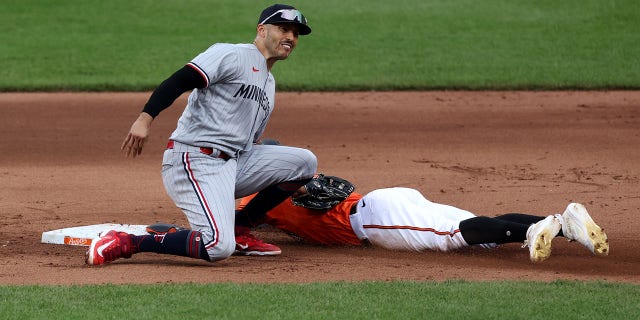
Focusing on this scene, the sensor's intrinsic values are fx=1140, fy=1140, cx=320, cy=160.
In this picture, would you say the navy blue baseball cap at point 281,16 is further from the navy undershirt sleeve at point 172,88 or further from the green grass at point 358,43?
the green grass at point 358,43

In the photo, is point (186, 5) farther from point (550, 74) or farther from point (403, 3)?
point (550, 74)

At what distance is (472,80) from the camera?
13.3 metres

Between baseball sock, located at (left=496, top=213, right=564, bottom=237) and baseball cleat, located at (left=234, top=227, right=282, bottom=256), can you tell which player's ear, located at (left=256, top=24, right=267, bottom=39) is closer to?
baseball cleat, located at (left=234, top=227, right=282, bottom=256)

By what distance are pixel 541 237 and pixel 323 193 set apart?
1329mm

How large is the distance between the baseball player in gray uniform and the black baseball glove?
76 mm

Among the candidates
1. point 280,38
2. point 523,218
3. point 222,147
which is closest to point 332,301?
point 222,147

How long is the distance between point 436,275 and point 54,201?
3323 millimetres

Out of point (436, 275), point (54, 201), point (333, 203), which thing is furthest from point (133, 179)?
point (436, 275)

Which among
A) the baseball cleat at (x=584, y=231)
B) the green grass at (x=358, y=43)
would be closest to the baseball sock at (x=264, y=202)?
the baseball cleat at (x=584, y=231)

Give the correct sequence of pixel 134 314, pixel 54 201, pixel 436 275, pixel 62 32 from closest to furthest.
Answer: pixel 134 314 < pixel 436 275 < pixel 54 201 < pixel 62 32

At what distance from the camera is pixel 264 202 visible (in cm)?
658

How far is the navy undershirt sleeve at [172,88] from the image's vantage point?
5945 millimetres

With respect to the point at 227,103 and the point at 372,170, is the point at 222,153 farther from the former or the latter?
the point at 372,170

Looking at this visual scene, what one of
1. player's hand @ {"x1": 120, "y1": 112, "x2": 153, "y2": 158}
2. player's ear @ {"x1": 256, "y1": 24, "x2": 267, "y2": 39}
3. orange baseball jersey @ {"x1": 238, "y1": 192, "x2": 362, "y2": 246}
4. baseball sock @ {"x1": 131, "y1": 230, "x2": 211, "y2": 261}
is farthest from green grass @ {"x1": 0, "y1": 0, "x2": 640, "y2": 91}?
player's hand @ {"x1": 120, "y1": 112, "x2": 153, "y2": 158}
